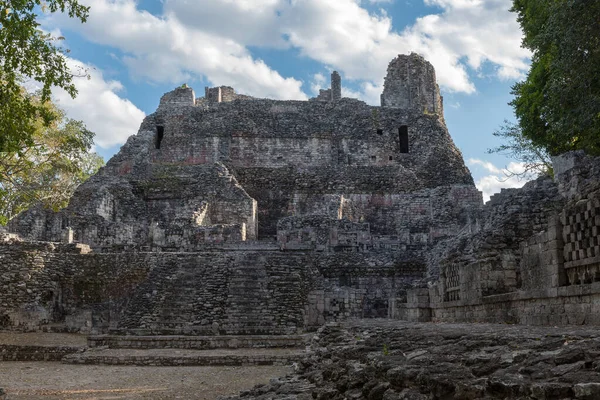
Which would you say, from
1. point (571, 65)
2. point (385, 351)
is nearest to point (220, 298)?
point (571, 65)

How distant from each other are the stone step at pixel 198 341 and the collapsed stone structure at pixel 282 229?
0.67 metres

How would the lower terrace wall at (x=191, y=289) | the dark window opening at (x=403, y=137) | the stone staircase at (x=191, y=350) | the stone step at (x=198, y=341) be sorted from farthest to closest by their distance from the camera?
the dark window opening at (x=403, y=137), the lower terrace wall at (x=191, y=289), the stone step at (x=198, y=341), the stone staircase at (x=191, y=350)

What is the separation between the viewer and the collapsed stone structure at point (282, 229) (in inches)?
518

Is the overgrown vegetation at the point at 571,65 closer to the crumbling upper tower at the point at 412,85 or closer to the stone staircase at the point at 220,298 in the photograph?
the stone staircase at the point at 220,298

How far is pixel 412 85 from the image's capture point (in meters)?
39.9

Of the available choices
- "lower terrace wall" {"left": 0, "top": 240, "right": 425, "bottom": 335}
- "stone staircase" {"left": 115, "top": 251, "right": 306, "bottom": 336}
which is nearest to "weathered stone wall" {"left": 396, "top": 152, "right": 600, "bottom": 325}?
"lower terrace wall" {"left": 0, "top": 240, "right": 425, "bottom": 335}

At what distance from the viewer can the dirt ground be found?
912 cm

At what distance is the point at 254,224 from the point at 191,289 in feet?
32.1

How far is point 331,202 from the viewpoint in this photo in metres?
28.3

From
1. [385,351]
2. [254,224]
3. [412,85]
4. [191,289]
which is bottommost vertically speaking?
[385,351]

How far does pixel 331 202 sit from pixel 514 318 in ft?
66.6

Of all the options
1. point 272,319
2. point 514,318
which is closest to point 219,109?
point 272,319

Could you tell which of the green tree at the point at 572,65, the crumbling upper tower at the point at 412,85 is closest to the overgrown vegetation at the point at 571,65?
the green tree at the point at 572,65

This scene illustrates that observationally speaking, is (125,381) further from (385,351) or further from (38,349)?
(385,351)
